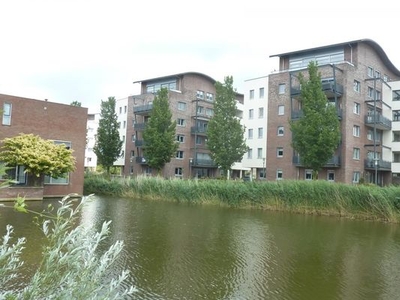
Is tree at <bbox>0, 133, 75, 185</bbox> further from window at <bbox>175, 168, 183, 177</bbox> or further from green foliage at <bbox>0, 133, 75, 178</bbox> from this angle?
A: window at <bbox>175, 168, 183, 177</bbox>

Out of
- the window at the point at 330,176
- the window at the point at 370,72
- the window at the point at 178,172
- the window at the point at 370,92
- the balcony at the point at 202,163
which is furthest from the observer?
the balcony at the point at 202,163

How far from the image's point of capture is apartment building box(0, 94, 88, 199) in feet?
72.7

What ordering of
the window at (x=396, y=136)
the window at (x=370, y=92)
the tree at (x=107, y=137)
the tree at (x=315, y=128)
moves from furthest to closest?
the tree at (x=107, y=137) < the window at (x=396, y=136) < the window at (x=370, y=92) < the tree at (x=315, y=128)

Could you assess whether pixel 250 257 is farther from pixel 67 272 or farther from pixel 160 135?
pixel 160 135

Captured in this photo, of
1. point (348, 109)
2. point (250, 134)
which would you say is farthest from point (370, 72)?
point (250, 134)

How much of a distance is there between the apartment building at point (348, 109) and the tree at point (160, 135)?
1035 cm

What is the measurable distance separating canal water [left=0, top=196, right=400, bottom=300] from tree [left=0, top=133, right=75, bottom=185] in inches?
237

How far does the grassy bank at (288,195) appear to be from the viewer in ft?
57.5

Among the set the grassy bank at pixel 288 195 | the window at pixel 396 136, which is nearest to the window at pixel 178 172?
the grassy bank at pixel 288 195

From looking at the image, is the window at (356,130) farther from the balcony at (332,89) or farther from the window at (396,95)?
the window at (396,95)

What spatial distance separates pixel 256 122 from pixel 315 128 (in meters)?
17.1

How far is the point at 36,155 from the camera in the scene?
2077cm

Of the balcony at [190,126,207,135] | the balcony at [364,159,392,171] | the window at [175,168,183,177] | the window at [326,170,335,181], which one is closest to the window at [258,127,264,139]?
the balcony at [190,126,207,135]

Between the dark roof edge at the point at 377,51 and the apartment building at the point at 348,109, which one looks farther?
the dark roof edge at the point at 377,51
